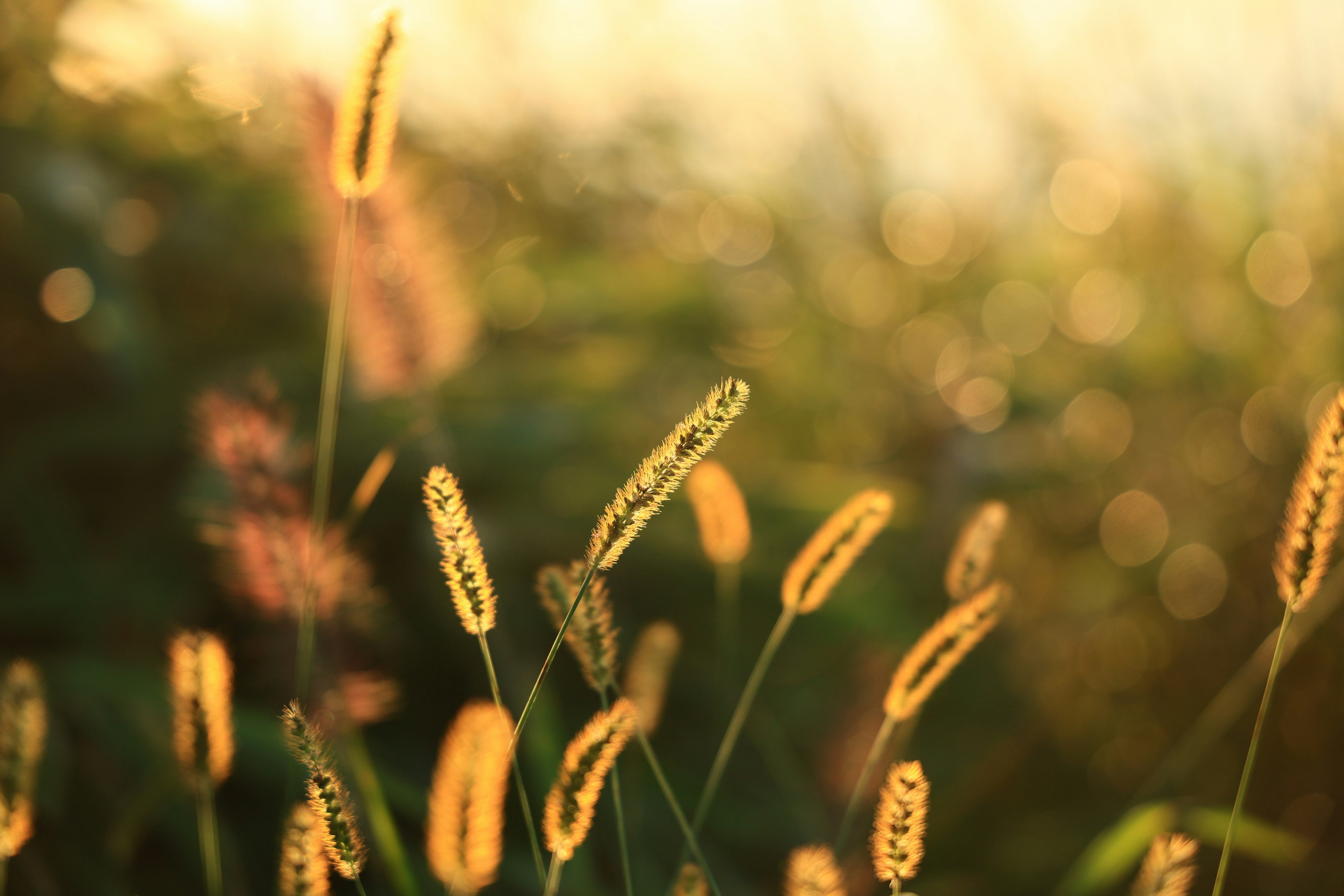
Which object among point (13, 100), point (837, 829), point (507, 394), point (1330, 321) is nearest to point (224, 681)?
point (837, 829)

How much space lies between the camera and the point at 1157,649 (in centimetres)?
Result: 97

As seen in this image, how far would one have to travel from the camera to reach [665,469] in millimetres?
292

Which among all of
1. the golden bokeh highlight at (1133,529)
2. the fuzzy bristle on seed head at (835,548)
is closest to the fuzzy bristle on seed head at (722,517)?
the fuzzy bristle on seed head at (835,548)

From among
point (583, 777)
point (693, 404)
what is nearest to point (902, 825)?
point (583, 777)

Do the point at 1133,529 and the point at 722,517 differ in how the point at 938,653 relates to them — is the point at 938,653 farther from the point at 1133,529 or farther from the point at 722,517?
the point at 1133,529

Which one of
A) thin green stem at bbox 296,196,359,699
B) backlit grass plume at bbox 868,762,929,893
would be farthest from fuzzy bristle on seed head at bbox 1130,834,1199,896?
thin green stem at bbox 296,196,359,699

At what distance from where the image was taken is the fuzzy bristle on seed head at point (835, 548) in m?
0.39

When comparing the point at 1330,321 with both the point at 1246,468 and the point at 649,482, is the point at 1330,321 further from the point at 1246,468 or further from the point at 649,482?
the point at 649,482

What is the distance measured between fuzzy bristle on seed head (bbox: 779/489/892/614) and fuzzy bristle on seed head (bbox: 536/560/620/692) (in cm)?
8

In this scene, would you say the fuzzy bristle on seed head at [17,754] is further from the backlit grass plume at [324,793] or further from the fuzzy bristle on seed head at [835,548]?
the fuzzy bristle on seed head at [835,548]

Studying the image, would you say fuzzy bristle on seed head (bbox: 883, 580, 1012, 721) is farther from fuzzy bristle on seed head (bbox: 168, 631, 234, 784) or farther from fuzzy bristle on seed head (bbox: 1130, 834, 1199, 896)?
fuzzy bristle on seed head (bbox: 168, 631, 234, 784)

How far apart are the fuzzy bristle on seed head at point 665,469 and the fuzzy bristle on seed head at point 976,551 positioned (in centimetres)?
21

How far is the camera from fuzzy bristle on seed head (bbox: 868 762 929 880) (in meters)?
0.31

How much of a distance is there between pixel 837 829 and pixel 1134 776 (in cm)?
37
